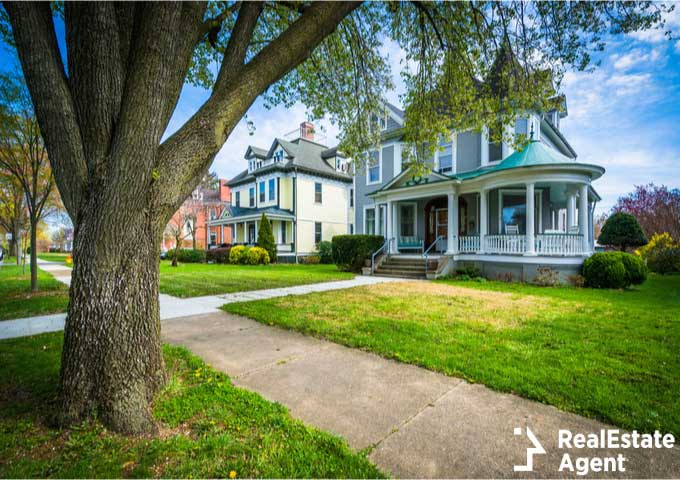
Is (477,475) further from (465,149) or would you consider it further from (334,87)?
(465,149)

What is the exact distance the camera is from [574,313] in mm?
5980

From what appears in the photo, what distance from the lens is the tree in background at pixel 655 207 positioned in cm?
2044

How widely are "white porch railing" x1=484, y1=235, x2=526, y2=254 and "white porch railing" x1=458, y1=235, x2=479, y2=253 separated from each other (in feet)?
1.85

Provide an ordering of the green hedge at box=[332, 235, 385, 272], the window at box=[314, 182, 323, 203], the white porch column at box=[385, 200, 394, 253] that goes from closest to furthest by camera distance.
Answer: the green hedge at box=[332, 235, 385, 272] < the white porch column at box=[385, 200, 394, 253] < the window at box=[314, 182, 323, 203]

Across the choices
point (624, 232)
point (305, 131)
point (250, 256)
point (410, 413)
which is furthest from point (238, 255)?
point (624, 232)

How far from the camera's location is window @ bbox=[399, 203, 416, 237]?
15883 millimetres

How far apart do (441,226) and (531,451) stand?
13.6 metres

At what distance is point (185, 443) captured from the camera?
83.8 inches

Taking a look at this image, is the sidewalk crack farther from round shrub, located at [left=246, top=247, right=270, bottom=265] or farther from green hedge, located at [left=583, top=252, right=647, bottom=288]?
round shrub, located at [left=246, top=247, right=270, bottom=265]

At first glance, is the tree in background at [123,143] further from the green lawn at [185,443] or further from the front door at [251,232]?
the front door at [251,232]

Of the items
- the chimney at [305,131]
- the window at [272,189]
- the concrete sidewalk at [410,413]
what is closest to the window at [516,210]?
the concrete sidewalk at [410,413]

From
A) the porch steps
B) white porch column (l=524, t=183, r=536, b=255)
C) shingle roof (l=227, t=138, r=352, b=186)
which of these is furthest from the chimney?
white porch column (l=524, t=183, r=536, b=255)

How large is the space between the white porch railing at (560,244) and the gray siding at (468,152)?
4.58 meters

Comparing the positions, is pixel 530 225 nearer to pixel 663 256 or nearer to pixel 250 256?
pixel 663 256
